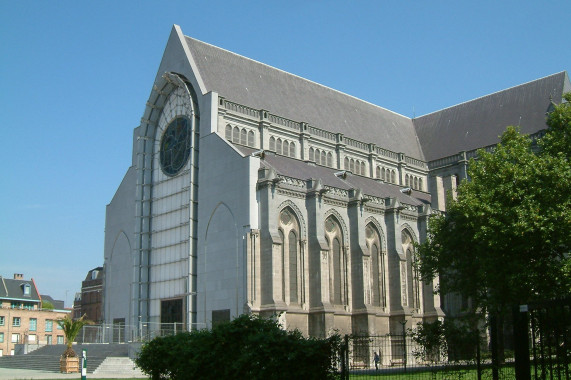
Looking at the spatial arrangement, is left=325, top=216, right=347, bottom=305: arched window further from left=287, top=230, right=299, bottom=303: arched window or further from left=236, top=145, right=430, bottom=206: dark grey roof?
left=236, top=145, right=430, bottom=206: dark grey roof

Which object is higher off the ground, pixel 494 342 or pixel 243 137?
pixel 243 137

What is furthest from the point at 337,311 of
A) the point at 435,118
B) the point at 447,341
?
the point at 435,118

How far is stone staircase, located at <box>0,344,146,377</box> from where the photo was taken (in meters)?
36.9

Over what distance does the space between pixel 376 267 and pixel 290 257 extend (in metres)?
8.73

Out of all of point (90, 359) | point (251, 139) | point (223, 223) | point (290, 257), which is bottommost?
point (90, 359)

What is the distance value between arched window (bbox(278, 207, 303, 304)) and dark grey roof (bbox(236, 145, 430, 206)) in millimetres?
3152

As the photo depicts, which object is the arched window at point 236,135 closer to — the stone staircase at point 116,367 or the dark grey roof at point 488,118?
the stone staircase at point 116,367

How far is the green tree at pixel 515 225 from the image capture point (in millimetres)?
29422

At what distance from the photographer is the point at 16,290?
76625mm

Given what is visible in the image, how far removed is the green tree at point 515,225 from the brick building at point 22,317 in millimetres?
48440

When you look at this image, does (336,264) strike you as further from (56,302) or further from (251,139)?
(56,302)

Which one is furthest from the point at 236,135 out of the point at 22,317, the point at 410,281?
the point at 22,317

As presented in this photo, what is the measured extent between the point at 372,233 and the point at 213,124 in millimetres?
14369

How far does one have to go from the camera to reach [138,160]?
173 feet
